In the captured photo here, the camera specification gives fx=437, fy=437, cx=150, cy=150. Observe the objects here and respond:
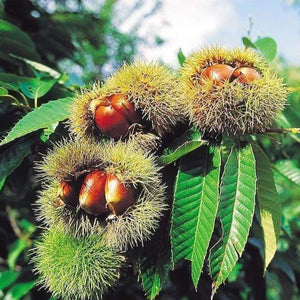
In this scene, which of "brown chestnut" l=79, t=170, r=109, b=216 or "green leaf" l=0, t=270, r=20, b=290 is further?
"green leaf" l=0, t=270, r=20, b=290

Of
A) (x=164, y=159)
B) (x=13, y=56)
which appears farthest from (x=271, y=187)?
(x=13, y=56)

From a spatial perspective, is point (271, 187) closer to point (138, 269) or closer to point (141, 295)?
point (138, 269)

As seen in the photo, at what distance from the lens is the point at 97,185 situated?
2.89 feet

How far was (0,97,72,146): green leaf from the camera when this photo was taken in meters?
0.99

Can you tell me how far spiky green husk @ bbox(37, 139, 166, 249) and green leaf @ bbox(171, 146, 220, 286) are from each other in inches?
1.8

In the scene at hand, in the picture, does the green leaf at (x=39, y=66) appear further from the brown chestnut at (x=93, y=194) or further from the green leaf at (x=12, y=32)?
the brown chestnut at (x=93, y=194)

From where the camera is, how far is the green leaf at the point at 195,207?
90cm

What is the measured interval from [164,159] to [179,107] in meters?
0.13

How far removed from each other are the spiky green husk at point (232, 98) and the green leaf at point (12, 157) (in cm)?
46

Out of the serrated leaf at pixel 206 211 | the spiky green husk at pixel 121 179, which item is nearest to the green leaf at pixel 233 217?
the serrated leaf at pixel 206 211

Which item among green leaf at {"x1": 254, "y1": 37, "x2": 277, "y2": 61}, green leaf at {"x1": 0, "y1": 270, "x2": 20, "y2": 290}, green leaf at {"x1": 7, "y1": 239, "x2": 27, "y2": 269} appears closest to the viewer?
green leaf at {"x1": 254, "y1": 37, "x2": 277, "y2": 61}

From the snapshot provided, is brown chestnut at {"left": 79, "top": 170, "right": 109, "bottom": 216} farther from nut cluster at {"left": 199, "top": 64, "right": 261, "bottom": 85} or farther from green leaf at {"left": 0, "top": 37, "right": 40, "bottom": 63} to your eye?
green leaf at {"left": 0, "top": 37, "right": 40, "bottom": 63}

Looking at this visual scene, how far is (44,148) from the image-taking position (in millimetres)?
1274

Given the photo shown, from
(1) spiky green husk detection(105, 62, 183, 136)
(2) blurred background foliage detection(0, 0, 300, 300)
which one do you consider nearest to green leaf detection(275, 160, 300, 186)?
(2) blurred background foliage detection(0, 0, 300, 300)
